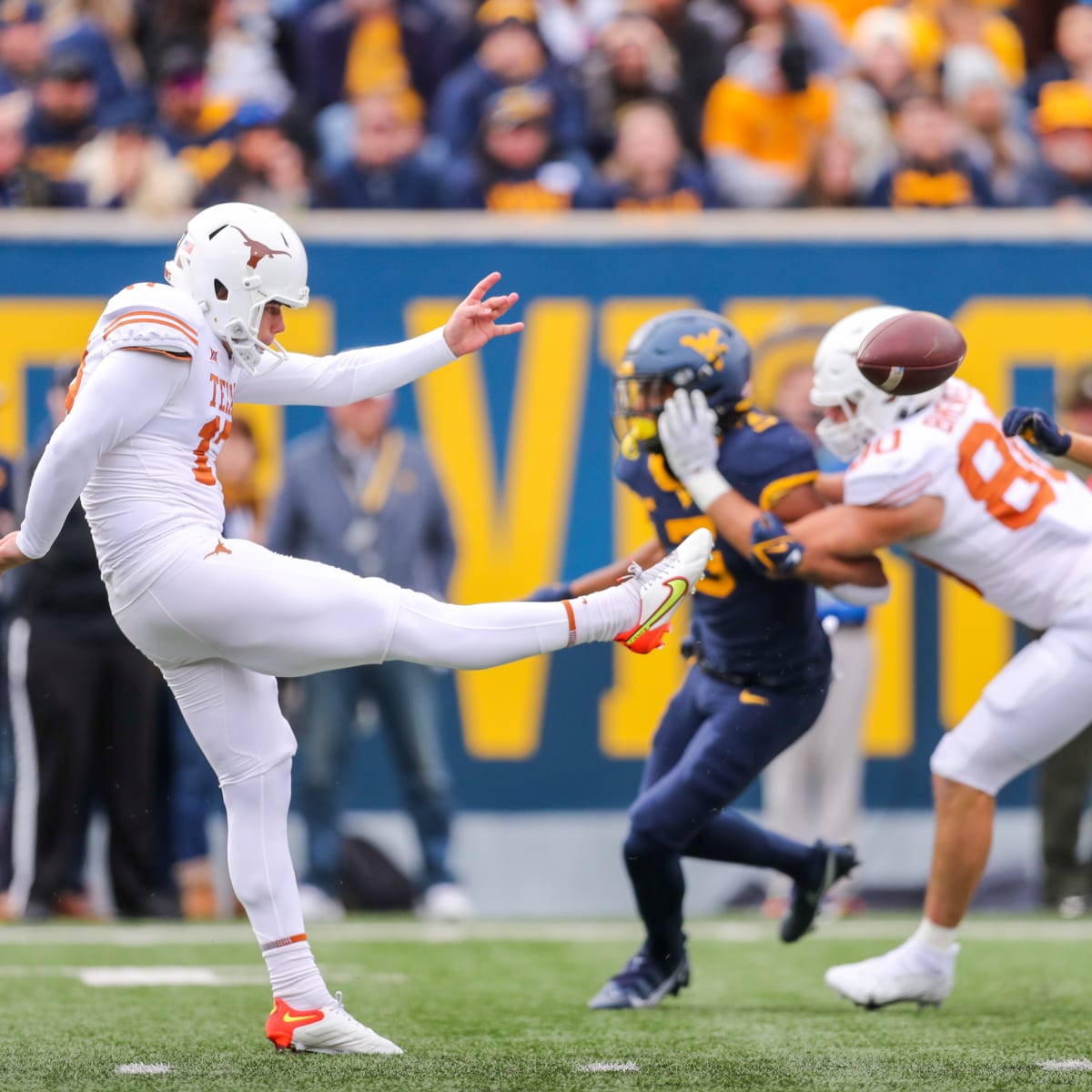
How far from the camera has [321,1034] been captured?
15.0ft

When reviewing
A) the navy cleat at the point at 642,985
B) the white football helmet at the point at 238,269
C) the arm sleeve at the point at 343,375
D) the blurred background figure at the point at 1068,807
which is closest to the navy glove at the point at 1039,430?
the arm sleeve at the point at 343,375

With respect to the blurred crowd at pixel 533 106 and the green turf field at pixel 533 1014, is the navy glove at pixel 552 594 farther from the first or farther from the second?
the blurred crowd at pixel 533 106

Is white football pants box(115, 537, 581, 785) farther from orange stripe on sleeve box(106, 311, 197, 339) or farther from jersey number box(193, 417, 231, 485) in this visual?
orange stripe on sleeve box(106, 311, 197, 339)

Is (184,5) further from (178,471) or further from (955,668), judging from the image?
(178,471)

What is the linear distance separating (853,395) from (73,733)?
3.46 meters

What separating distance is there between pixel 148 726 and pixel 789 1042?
3.55 m

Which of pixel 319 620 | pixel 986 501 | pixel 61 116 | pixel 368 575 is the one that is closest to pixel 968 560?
pixel 986 501

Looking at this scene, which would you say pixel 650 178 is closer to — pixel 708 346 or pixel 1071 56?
pixel 1071 56

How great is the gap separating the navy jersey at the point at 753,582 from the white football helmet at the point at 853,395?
0.37 feet

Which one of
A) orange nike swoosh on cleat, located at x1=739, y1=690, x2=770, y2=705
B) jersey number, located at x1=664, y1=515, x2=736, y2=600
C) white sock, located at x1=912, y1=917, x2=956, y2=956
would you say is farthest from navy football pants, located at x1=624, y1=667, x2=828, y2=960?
white sock, located at x1=912, y1=917, x2=956, y2=956

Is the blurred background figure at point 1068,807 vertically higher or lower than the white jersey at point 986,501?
lower

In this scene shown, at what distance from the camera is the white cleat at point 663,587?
467 cm

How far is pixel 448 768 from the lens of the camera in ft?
26.9

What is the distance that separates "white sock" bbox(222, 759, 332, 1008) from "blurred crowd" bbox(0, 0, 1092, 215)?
4356 millimetres
